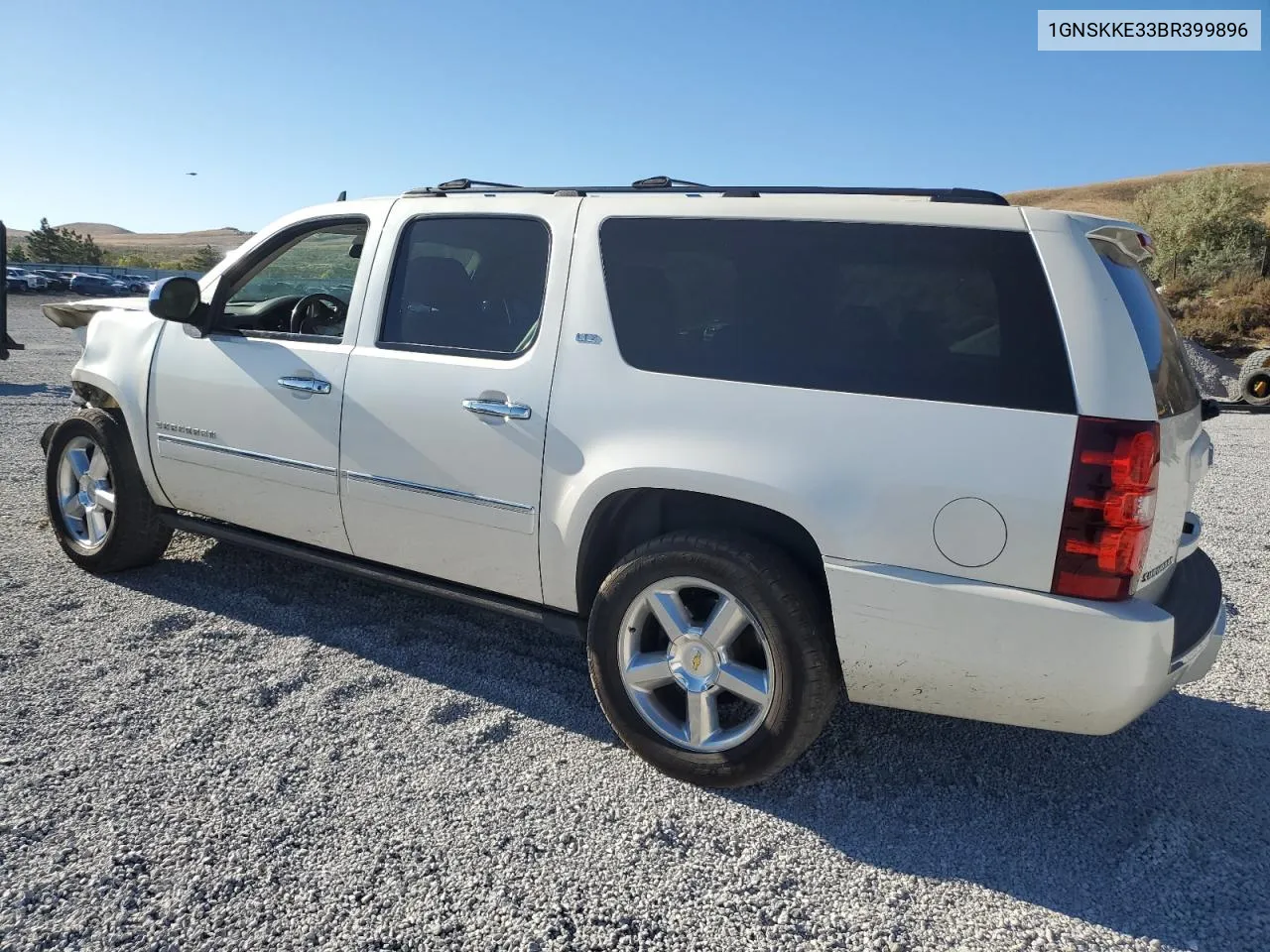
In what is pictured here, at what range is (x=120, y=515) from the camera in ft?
14.6

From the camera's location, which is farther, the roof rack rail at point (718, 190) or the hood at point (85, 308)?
the hood at point (85, 308)

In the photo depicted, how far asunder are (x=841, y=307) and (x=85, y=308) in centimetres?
420

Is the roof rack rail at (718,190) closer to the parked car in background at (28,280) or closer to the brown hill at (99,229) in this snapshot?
the parked car in background at (28,280)

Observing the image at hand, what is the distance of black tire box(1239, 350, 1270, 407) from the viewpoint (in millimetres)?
15391

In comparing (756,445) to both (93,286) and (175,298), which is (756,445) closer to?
(175,298)

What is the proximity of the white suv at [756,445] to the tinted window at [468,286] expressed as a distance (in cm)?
1

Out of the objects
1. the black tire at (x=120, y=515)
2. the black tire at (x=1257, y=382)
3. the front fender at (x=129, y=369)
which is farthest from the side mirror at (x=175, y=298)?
the black tire at (x=1257, y=382)

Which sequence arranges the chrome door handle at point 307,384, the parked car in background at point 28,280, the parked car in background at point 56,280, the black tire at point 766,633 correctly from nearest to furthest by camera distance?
the black tire at point 766,633 < the chrome door handle at point 307,384 < the parked car in background at point 28,280 < the parked car in background at point 56,280

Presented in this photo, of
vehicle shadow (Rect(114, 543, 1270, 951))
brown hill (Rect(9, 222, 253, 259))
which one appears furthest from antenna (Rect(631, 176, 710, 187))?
brown hill (Rect(9, 222, 253, 259))

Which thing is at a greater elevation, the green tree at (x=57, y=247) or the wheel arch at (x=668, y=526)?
the green tree at (x=57, y=247)

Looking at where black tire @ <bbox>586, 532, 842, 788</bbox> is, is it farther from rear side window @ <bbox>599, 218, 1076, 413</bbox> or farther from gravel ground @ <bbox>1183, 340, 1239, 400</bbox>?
gravel ground @ <bbox>1183, 340, 1239, 400</bbox>

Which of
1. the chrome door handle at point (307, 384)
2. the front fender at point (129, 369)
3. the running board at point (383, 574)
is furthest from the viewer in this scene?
the front fender at point (129, 369)

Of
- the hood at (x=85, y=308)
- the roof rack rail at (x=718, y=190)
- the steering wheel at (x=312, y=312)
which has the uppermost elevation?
the roof rack rail at (x=718, y=190)

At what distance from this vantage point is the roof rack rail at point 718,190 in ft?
9.05
